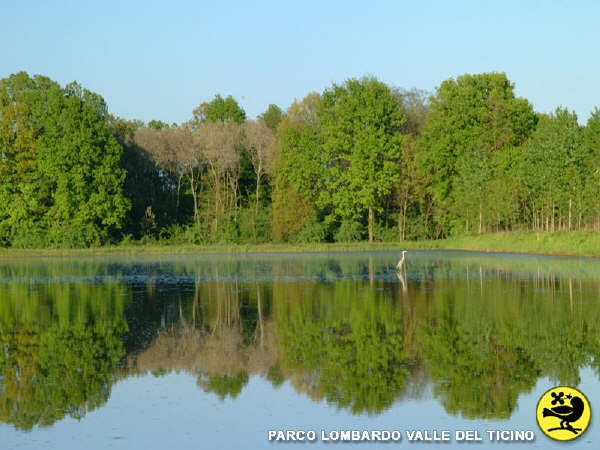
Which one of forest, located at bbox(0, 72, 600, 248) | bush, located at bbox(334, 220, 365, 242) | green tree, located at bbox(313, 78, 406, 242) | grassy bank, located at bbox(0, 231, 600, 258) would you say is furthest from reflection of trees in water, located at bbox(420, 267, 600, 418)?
bush, located at bbox(334, 220, 365, 242)

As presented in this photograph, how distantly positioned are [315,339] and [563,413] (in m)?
9.12

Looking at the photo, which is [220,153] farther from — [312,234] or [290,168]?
[312,234]

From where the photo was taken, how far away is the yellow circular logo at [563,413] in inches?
486

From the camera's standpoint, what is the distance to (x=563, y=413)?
1298 centimetres

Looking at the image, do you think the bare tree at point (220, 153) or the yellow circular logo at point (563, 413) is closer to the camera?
the yellow circular logo at point (563, 413)

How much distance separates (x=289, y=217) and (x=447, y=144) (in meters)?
19.1

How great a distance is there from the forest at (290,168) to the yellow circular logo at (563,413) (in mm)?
60348

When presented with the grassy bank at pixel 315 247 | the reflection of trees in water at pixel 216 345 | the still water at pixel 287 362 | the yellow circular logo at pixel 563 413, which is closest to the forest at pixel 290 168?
the grassy bank at pixel 315 247

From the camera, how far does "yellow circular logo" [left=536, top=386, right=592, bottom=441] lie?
12.3 meters

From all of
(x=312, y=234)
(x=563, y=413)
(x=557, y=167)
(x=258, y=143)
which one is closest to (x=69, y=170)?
(x=258, y=143)

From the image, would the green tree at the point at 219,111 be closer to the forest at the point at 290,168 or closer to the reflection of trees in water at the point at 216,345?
the forest at the point at 290,168

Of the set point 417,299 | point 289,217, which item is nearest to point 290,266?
point 417,299

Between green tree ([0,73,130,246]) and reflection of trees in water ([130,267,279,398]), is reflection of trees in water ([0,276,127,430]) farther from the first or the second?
green tree ([0,73,130,246])

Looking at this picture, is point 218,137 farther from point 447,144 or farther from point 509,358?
point 509,358
